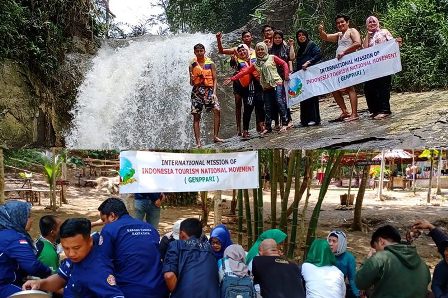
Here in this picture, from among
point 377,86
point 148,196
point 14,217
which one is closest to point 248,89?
point 377,86

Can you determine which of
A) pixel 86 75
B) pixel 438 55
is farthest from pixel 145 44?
pixel 438 55

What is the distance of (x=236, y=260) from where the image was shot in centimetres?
363

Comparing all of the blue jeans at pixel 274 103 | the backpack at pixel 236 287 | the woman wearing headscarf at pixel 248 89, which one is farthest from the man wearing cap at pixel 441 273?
the woman wearing headscarf at pixel 248 89

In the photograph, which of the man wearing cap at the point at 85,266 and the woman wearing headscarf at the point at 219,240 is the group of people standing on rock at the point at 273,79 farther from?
the man wearing cap at the point at 85,266

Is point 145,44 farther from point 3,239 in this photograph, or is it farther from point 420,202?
point 3,239

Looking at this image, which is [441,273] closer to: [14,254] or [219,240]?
[219,240]

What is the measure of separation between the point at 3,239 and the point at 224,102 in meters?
10.8

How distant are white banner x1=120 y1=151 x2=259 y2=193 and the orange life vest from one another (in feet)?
7.54

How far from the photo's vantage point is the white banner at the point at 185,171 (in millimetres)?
5266

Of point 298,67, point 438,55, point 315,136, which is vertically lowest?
point 315,136

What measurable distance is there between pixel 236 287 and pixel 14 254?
154 cm

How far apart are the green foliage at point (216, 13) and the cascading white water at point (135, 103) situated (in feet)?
21.0

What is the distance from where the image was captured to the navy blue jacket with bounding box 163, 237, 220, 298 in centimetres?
341

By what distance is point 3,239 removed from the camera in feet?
10.9
